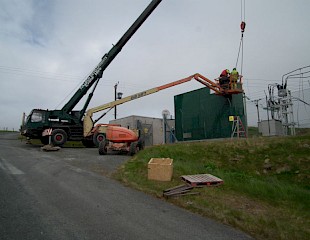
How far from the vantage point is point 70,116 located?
20.4 m

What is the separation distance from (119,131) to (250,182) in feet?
28.6

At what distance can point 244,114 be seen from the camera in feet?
56.7

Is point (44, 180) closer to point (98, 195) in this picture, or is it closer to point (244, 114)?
point (98, 195)

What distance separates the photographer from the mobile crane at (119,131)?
1476 centimetres

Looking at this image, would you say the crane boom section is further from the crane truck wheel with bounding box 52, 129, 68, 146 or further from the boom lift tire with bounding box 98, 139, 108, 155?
the boom lift tire with bounding box 98, 139, 108, 155

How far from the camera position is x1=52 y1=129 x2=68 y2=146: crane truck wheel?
1873 centimetres

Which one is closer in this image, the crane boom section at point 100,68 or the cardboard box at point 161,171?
the cardboard box at point 161,171

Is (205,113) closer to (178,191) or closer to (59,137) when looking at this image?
(59,137)

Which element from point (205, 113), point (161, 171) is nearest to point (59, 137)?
point (205, 113)

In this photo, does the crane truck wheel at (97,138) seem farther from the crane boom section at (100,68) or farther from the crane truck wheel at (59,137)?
the crane boom section at (100,68)

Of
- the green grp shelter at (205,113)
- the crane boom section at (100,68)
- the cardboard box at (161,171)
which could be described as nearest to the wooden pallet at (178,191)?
the cardboard box at (161,171)

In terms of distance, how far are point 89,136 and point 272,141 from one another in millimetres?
13516

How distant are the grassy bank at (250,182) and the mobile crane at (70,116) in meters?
9.48

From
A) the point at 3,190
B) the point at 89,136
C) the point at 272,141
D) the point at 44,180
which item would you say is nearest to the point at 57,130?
the point at 89,136
